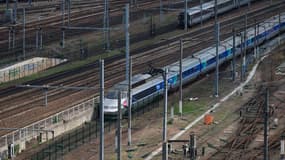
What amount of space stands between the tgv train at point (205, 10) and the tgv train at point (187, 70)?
9.07m

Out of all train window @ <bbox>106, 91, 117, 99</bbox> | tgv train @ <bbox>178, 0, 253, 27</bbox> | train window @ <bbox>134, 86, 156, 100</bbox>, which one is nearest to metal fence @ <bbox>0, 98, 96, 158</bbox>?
train window @ <bbox>106, 91, 117, 99</bbox>

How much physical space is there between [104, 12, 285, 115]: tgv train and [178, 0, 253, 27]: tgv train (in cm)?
907

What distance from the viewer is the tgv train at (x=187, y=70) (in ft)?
177

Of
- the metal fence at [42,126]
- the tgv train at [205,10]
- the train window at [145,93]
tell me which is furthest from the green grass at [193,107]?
the tgv train at [205,10]

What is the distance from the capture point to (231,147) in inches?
1811

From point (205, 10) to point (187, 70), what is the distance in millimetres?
32753

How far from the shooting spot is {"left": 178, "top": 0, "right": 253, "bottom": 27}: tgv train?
301ft

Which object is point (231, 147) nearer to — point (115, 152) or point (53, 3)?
point (115, 152)

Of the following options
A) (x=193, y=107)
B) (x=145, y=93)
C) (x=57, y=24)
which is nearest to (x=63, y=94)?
(x=145, y=93)

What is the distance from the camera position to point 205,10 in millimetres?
95062

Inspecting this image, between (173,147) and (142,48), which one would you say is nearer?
(173,147)

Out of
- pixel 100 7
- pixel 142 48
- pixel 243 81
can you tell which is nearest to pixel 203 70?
pixel 243 81

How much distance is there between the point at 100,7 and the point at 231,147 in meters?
60.9

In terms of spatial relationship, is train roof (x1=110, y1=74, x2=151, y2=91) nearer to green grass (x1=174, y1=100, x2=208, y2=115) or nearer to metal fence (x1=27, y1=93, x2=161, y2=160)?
metal fence (x1=27, y1=93, x2=161, y2=160)
